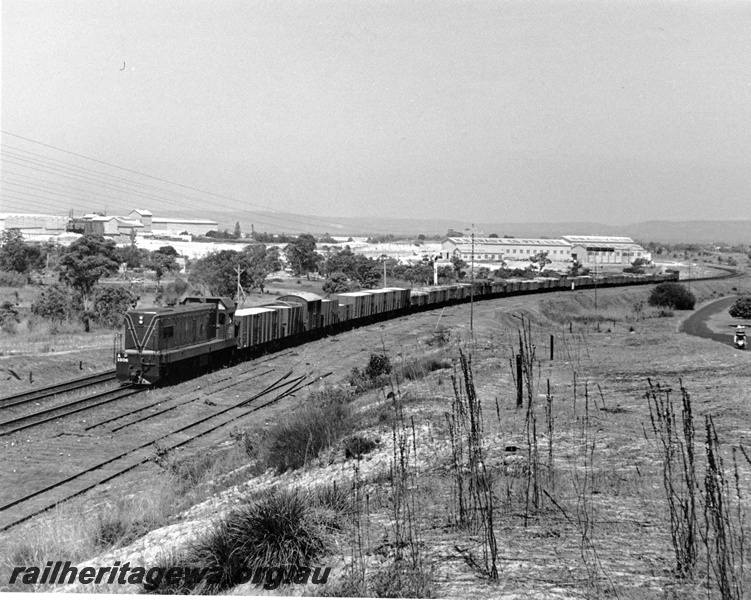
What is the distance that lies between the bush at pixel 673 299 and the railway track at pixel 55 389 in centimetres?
6860

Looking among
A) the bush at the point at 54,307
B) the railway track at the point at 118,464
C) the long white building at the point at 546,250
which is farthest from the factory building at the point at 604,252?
the railway track at the point at 118,464

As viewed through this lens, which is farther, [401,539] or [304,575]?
[401,539]

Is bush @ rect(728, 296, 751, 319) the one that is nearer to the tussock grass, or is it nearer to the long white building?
the tussock grass

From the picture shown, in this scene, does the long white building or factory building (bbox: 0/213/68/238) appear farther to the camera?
the long white building

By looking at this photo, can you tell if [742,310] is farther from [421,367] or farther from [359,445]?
[359,445]

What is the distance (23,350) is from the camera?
33812 millimetres

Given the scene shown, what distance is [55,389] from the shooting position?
27094mm

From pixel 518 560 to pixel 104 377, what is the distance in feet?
82.1

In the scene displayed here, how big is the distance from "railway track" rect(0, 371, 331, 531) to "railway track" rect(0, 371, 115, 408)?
601 cm

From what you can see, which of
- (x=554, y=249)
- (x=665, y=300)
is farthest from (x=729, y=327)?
(x=554, y=249)

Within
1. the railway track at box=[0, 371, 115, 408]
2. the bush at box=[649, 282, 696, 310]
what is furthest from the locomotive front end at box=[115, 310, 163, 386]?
the bush at box=[649, 282, 696, 310]

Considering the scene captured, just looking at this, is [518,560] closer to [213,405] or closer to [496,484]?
[496,484]

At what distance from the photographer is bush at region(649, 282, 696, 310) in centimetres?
8300

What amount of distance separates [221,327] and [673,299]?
214 feet
